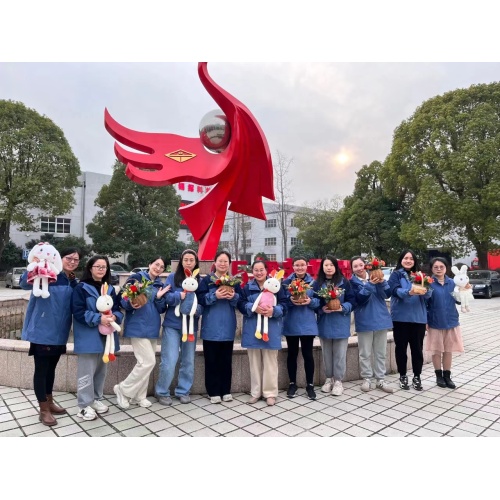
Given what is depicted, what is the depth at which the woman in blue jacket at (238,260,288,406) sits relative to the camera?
3811 millimetres

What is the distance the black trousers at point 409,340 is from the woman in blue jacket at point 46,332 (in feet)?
10.9

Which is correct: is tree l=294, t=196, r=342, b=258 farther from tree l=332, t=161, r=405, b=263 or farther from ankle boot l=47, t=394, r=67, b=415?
ankle boot l=47, t=394, r=67, b=415

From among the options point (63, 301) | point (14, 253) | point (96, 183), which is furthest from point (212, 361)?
point (96, 183)

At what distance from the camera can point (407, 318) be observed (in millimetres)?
4156

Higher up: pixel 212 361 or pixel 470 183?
pixel 470 183

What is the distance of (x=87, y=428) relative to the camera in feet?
10.6

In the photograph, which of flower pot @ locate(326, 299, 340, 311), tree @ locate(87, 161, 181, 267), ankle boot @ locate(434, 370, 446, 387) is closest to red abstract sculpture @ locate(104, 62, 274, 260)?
flower pot @ locate(326, 299, 340, 311)

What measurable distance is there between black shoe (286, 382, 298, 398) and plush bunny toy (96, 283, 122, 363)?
1774mm

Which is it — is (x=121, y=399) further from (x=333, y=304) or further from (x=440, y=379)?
(x=440, y=379)

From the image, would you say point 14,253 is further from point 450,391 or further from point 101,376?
point 450,391

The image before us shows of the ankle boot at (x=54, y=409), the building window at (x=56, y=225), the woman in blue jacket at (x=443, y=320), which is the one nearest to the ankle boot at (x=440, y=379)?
the woman in blue jacket at (x=443, y=320)

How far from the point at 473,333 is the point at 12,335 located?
343 inches

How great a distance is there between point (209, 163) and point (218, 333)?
4.62m

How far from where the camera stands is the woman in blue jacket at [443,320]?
4.27m
